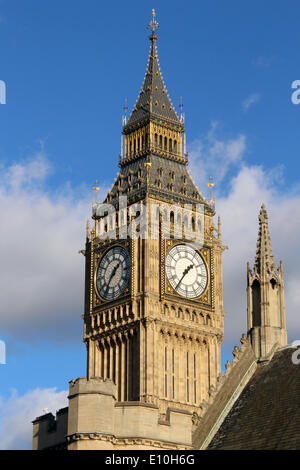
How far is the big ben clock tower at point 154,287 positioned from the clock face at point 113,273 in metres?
0.07

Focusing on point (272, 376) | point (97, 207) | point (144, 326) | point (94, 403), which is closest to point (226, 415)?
point (272, 376)

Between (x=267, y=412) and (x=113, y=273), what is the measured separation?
31963 mm

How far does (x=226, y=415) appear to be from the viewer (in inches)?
2267

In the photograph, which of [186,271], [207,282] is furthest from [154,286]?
[207,282]

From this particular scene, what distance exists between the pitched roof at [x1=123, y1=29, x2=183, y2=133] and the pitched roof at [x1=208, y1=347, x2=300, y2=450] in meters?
34.9

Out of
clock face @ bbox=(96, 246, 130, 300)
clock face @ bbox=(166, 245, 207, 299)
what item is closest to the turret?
clock face @ bbox=(166, 245, 207, 299)

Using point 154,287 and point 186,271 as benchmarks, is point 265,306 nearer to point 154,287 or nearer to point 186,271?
point 154,287

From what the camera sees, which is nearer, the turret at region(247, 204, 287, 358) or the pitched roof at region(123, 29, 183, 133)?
the turret at region(247, 204, 287, 358)

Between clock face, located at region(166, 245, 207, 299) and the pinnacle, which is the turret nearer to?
the pinnacle

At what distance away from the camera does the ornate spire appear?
2445 inches

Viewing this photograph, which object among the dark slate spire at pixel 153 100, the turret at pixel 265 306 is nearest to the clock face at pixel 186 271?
the dark slate spire at pixel 153 100

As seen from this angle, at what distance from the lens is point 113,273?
85.1 m

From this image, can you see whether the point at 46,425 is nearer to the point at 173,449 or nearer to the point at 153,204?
the point at 173,449

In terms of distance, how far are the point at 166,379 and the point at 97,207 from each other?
13.6 m
